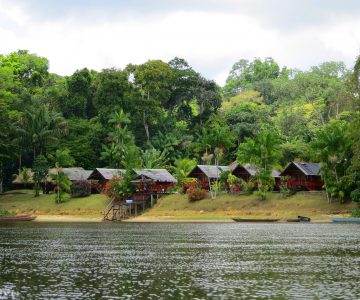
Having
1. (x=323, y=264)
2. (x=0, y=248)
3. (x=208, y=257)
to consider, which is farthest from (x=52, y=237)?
(x=323, y=264)

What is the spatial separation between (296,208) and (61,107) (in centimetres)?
5178

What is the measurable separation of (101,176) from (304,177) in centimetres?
2874

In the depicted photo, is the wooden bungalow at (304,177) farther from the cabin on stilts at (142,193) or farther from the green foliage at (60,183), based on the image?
the green foliage at (60,183)

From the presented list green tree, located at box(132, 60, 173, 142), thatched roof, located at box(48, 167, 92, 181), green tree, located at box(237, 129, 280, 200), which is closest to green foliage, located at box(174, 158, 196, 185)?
thatched roof, located at box(48, 167, 92, 181)

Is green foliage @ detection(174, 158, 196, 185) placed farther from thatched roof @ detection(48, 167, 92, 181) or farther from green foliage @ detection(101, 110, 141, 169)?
thatched roof @ detection(48, 167, 92, 181)

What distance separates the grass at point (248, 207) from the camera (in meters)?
73.2

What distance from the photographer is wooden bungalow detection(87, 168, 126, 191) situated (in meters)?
91.8

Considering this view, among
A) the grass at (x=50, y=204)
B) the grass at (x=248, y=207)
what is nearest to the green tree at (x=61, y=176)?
the grass at (x=50, y=204)

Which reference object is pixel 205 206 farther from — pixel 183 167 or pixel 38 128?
pixel 38 128

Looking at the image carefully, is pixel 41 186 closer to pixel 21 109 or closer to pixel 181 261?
pixel 21 109

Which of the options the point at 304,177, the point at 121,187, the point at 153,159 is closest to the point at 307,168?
the point at 304,177

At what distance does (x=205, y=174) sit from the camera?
3509 inches

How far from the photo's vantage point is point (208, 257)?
34812 millimetres

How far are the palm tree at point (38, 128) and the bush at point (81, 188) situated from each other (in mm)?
9988
